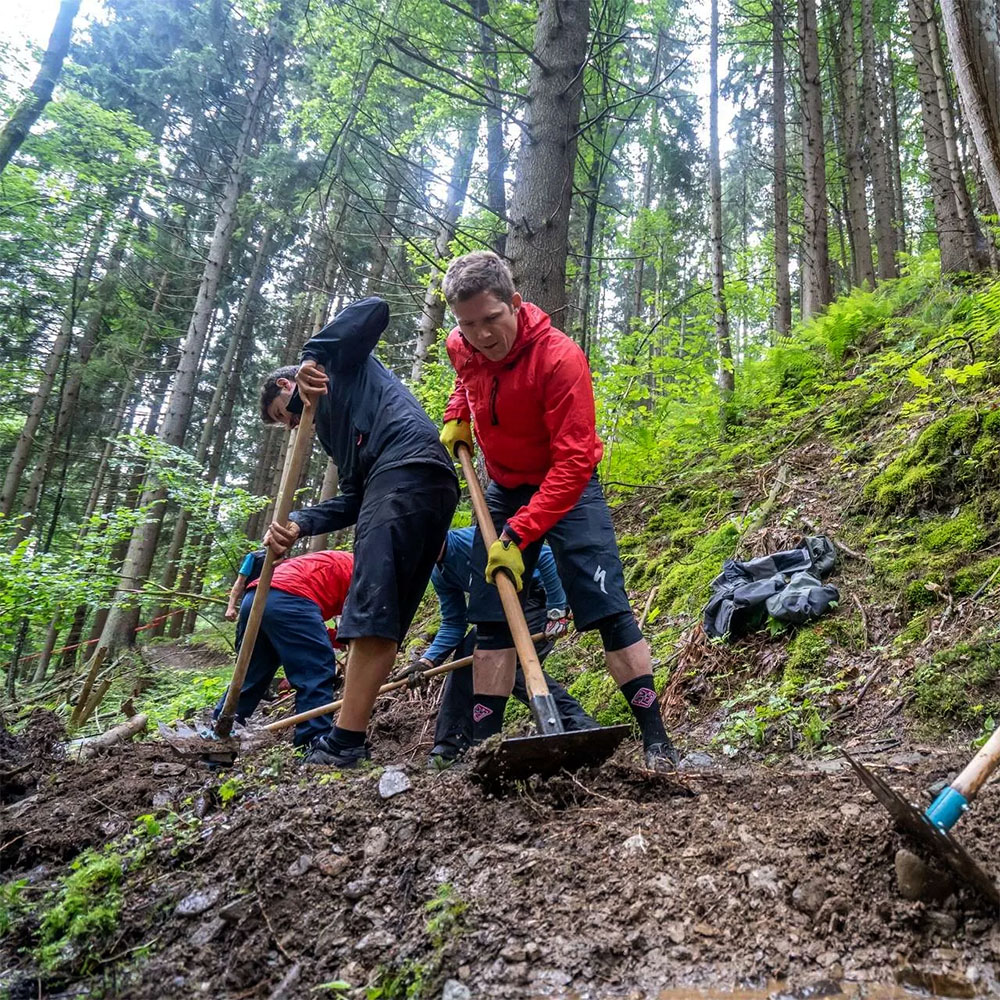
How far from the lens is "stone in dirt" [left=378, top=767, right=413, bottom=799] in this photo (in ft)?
7.00

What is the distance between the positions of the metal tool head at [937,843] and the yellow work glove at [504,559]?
1453 millimetres

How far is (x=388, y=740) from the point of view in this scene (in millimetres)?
4281

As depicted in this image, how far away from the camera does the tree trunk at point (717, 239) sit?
8.43 meters

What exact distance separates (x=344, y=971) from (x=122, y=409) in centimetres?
2015

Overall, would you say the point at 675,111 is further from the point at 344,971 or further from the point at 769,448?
the point at 344,971

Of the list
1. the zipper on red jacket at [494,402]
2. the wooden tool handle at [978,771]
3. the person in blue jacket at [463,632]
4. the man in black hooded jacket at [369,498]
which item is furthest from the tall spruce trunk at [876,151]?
the wooden tool handle at [978,771]

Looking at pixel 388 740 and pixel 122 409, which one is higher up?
pixel 122 409

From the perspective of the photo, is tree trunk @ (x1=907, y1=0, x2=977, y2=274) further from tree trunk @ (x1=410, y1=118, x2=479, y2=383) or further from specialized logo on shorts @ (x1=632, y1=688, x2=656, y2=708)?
specialized logo on shorts @ (x1=632, y1=688, x2=656, y2=708)

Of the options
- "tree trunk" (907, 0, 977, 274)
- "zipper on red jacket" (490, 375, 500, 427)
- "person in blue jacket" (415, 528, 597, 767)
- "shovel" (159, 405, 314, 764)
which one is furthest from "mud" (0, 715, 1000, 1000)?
"tree trunk" (907, 0, 977, 274)

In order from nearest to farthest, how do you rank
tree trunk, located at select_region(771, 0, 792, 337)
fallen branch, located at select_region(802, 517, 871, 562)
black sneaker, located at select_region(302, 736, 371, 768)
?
black sneaker, located at select_region(302, 736, 371, 768) < fallen branch, located at select_region(802, 517, 871, 562) < tree trunk, located at select_region(771, 0, 792, 337)

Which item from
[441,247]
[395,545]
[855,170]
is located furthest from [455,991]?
[855,170]

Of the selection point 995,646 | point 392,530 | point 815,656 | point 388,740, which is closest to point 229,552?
point 388,740

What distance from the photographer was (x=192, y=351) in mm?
12141

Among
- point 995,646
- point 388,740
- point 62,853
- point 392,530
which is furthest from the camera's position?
point 388,740
